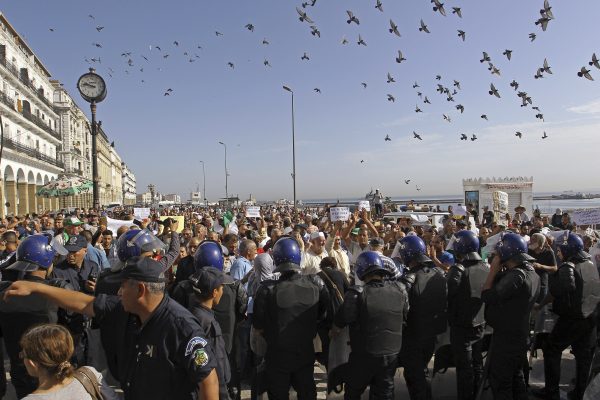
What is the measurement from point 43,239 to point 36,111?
154 ft

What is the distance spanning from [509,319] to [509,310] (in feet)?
0.28

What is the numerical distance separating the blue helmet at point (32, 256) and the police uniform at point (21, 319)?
0.34 feet

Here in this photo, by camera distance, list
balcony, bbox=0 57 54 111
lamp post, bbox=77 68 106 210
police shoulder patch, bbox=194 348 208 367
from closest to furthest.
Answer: police shoulder patch, bbox=194 348 208 367 < lamp post, bbox=77 68 106 210 < balcony, bbox=0 57 54 111

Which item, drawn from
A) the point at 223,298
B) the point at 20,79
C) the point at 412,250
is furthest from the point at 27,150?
the point at 412,250

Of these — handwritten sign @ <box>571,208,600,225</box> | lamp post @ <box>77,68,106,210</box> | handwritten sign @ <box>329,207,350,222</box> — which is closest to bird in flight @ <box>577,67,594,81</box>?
handwritten sign @ <box>571,208,600,225</box>

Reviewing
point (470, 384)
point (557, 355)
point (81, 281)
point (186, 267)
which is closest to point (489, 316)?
point (470, 384)

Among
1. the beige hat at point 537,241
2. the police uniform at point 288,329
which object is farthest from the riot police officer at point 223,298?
the beige hat at point 537,241

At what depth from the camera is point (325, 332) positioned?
4703mm

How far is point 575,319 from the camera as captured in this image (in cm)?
496

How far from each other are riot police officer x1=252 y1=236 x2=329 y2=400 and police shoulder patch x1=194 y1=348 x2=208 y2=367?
5.76ft

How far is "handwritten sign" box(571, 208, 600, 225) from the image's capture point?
394 inches

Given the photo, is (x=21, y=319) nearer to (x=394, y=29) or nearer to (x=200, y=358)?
(x=200, y=358)

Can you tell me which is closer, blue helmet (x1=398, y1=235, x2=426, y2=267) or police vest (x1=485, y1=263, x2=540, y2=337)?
police vest (x1=485, y1=263, x2=540, y2=337)

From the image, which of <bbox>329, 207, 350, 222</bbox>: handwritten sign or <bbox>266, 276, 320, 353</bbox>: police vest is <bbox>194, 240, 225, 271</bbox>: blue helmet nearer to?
<bbox>266, 276, 320, 353</bbox>: police vest
